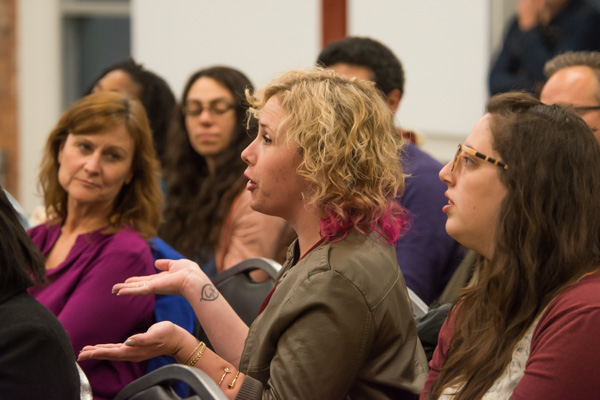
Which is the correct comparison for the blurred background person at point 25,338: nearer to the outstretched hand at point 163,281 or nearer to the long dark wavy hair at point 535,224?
the outstretched hand at point 163,281

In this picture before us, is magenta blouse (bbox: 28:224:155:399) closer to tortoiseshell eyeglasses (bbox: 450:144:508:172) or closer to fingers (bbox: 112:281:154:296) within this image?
fingers (bbox: 112:281:154:296)

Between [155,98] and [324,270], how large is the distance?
2.54 meters

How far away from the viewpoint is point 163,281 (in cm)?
195

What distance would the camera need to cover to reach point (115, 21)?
20.9ft

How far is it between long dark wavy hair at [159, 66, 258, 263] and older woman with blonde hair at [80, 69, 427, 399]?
1.13 metres

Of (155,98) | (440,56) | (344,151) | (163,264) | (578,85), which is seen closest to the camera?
(344,151)

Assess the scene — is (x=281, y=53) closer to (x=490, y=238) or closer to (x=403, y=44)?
(x=403, y=44)

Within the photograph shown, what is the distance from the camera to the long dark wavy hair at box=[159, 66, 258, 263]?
3.20 metres

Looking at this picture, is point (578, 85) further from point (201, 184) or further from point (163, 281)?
point (201, 184)

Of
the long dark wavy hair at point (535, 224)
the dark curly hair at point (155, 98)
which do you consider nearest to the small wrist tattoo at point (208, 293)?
the long dark wavy hair at point (535, 224)

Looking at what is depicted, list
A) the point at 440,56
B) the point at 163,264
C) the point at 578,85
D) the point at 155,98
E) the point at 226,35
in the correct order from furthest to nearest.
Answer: the point at 226,35, the point at 440,56, the point at 155,98, the point at 578,85, the point at 163,264

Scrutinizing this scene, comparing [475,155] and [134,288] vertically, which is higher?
[475,155]

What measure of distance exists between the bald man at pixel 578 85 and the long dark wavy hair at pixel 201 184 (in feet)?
3.19

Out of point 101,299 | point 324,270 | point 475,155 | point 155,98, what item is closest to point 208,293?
point 324,270
